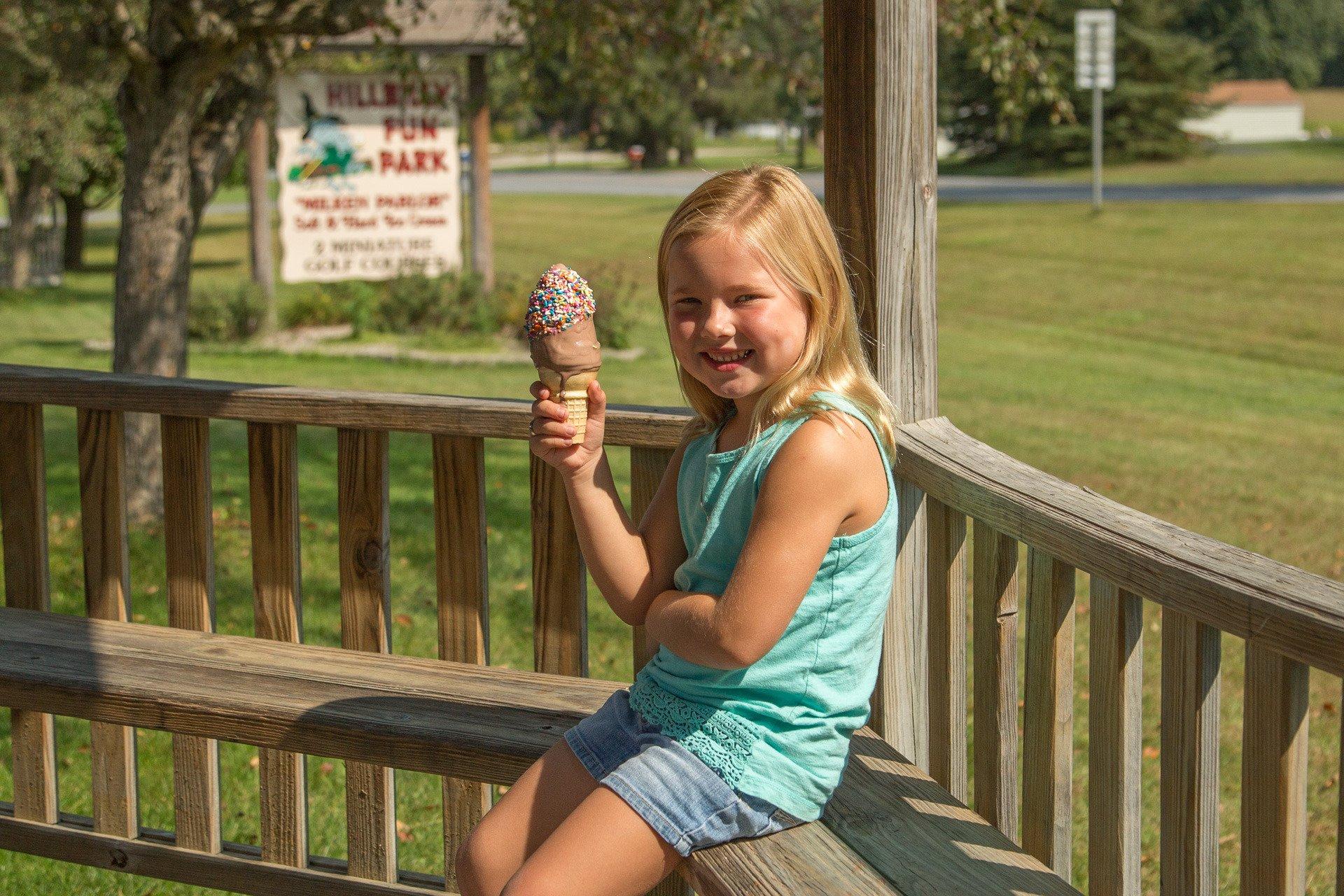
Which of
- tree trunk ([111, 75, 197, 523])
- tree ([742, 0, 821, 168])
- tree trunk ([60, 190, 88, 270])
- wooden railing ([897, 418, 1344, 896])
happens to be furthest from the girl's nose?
tree trunk ([60, 190, 88, 270])

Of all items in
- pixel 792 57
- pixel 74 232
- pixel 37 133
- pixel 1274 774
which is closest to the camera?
pixel 1274 774

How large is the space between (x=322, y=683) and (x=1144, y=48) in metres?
41.8

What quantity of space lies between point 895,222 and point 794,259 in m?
0.69

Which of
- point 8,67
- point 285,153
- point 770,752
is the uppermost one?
point 8,67

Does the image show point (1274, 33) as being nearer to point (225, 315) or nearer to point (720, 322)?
point (225, 315)

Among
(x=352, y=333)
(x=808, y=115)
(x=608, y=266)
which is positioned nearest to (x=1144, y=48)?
(x=808, y=115)

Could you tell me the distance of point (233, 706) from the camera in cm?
296

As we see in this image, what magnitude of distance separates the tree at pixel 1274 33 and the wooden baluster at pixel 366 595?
71462mm

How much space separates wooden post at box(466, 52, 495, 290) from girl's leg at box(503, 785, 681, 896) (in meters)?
12.5

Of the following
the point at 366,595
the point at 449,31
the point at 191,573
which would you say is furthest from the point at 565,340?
the point at 449,31

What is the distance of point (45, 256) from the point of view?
2289 cm

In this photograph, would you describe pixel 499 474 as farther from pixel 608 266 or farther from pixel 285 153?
pixel 608 266

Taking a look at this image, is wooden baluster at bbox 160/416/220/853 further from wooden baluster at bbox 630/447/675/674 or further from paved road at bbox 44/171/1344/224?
paved road at bbox 44/171/1344/224

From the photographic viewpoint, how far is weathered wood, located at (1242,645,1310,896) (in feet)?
5.97
